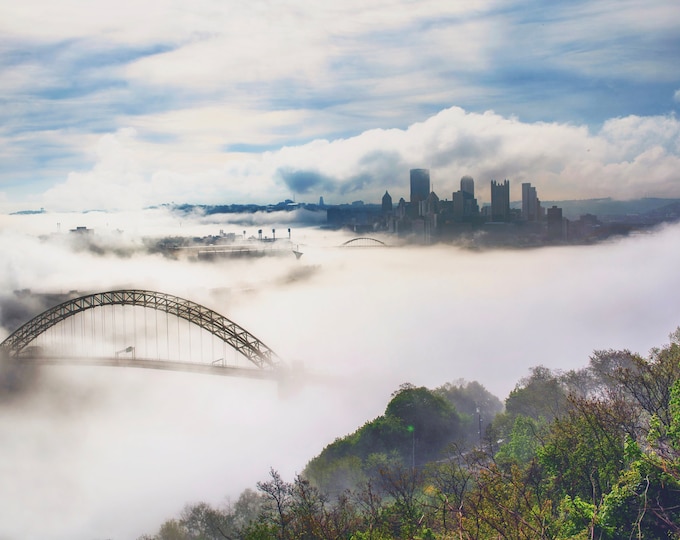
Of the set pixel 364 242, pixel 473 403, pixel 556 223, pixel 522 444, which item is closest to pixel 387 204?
pixel 364 242

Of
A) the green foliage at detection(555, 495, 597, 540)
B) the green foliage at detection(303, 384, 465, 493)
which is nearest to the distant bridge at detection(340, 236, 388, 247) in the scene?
the green foliage at detection(303, 384, 465, 493)

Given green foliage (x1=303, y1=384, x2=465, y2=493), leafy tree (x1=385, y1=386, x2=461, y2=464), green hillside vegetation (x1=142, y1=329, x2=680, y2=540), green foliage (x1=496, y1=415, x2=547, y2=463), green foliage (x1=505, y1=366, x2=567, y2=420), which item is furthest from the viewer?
leafy tree (x1=385, y1=386, x2=461, y2=464)

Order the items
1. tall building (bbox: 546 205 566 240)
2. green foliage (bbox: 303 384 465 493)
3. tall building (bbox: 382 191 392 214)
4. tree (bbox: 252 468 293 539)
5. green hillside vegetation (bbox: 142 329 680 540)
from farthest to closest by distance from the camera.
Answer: tall building (bbox: 382 191 392 214) → tall building (bbox: 546 205 566 240) → green foliage (bbox: 303 384 465 493) → tree (bbox: 252 468 293 539) → green hillside vegetation (bbox: 142 329 680 540)

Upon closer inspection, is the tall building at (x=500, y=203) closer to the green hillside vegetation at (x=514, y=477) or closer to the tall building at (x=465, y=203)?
the tall building at (x=465, y=203)

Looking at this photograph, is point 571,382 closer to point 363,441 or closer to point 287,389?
point 363,441

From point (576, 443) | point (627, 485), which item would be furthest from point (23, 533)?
point (627, 485)

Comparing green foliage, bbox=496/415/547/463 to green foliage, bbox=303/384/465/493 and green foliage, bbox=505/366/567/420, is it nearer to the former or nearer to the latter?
green foliage, bbox=505/366/567/420
